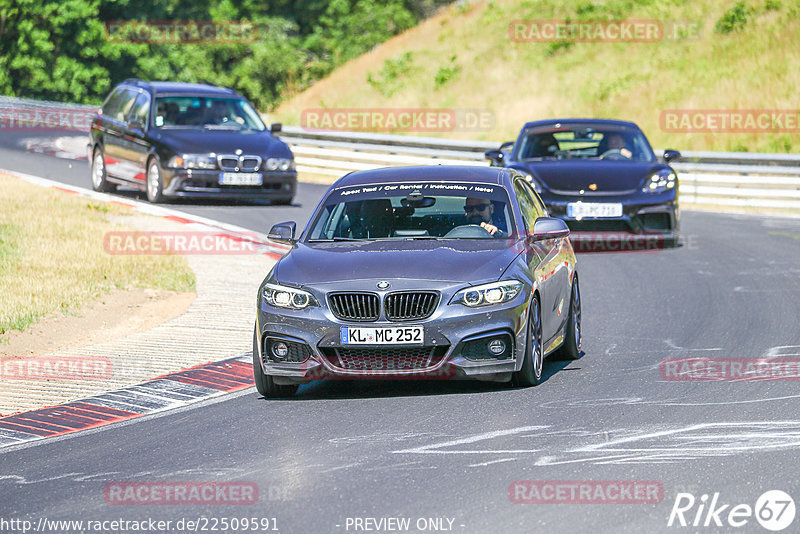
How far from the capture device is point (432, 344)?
8.85 meters

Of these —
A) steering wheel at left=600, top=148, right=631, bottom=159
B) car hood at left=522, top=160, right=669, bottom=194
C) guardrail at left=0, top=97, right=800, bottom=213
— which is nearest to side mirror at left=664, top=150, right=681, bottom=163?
steering wheel at left=600, top=148, right=631, bottom=159

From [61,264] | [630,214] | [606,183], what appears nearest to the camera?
[61,264]

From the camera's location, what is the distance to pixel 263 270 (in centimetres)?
1583

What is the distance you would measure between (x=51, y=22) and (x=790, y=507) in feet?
187

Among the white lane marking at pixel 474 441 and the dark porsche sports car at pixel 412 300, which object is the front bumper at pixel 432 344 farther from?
the white lane marking at pixel 474 441

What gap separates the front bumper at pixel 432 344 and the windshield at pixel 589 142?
1002 centimetres

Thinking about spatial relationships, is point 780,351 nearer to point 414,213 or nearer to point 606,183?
point 414,213

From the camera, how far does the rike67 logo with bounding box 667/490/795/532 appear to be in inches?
238

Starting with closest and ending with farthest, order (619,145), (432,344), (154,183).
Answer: (432,344)
(619,145)
(154,183)

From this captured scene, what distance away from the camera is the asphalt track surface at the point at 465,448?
642 centimetres

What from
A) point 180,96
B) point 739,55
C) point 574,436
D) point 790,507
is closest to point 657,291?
point 574,436

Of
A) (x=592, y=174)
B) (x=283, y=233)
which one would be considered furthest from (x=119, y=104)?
(x=283, y=233)

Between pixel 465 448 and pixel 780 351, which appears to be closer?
pixel 465 448

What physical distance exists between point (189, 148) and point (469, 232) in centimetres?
1215
